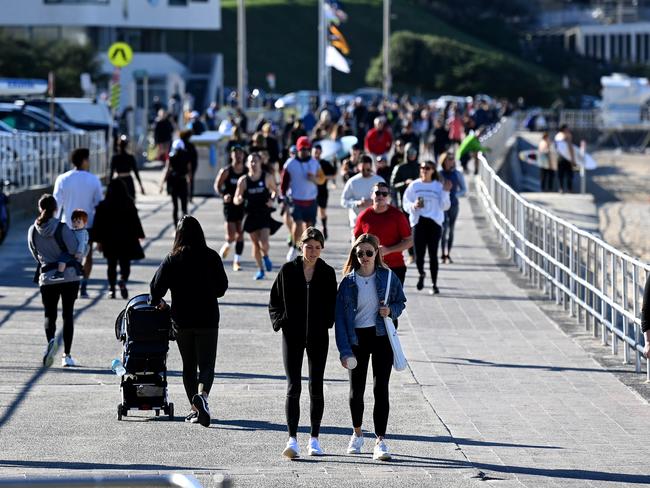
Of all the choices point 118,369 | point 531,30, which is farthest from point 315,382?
point 531,30

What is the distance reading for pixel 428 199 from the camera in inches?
699

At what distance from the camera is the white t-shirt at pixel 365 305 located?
32.8 ft

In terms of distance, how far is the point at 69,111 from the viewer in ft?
125

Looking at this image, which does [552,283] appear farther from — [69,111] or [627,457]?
[69,111]

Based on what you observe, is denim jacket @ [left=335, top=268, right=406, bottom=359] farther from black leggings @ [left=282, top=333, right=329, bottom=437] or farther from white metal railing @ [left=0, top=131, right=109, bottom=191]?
white metal railing @ [left=0, top=131, right=109, bottom=191]

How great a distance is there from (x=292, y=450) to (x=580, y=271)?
6978mm

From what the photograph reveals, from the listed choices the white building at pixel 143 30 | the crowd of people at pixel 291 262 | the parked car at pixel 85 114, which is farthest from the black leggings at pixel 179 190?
the white building at pixel 143 30

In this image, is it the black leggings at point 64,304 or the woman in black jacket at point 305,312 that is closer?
the woman in black jacket at point 305,312

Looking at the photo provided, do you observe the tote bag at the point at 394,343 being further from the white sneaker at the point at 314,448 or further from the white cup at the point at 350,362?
the white sneaker at the point at 314,448

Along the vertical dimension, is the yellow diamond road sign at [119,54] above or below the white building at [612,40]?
below

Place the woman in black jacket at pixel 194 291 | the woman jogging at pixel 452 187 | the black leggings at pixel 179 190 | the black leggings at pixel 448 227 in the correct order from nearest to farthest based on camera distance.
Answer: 1. the woman in black jacket at pixel 194 291
2. the woman jogging at pixel 452 187
3. the black leggings at pixel 448 227
4. the black leggings at pixel 179 190

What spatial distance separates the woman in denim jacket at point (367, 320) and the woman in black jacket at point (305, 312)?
11cm

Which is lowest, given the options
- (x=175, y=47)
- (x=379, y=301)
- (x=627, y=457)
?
(x=627, y=457)

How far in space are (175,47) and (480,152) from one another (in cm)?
5929
